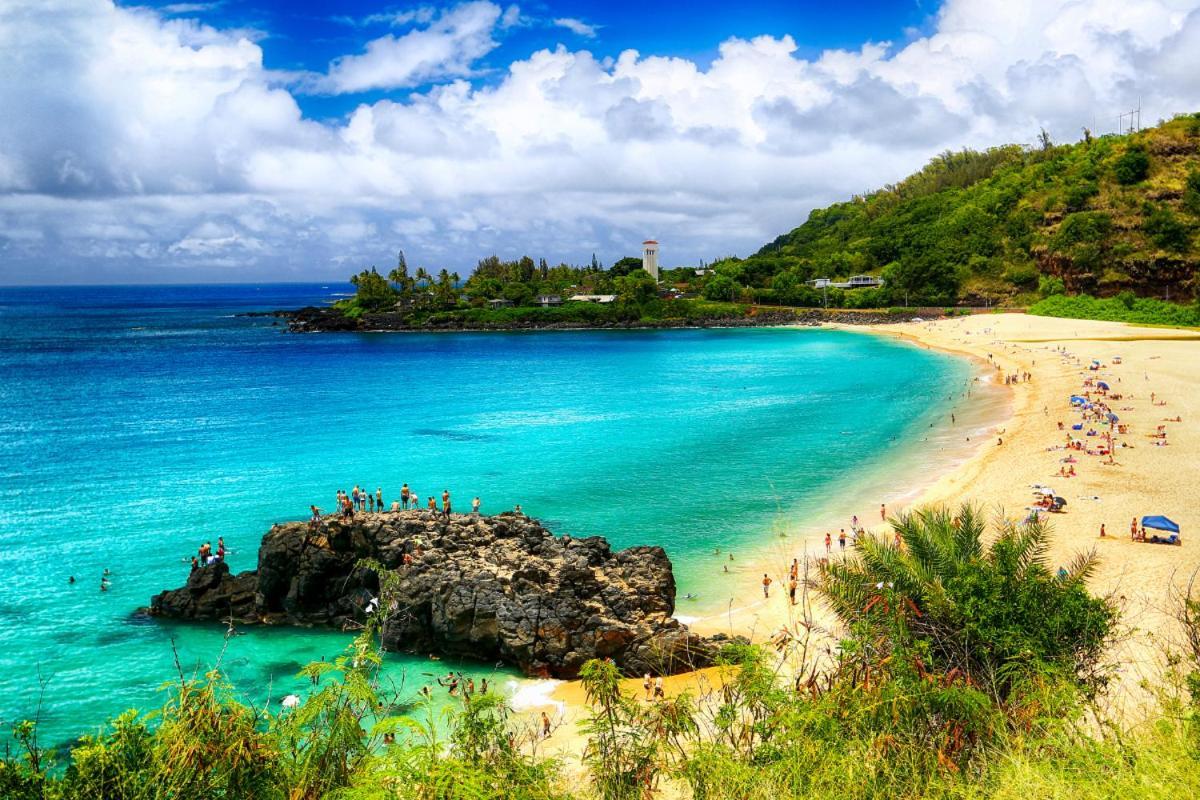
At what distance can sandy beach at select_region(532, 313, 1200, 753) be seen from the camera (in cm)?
1912

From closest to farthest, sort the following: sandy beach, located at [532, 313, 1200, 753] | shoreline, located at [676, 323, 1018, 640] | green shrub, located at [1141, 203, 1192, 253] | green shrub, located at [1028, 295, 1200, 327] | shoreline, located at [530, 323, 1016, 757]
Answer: shoreline, located at [530, 323, 1016, 757], sandy beach, located at [532, 313, 1200, 753], shoreline, located at [676, 323, 1018, 640], green shrub, located at [1028, 295, 1200, 327], green shrub, located at [1141, 203, 1192, 253]

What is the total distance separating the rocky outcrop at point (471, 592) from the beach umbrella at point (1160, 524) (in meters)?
16.8

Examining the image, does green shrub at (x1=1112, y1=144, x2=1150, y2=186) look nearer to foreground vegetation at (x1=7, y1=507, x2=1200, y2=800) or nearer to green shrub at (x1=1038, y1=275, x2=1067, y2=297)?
green shrub at (x1=1038, y1=275, x2=1067, y2=297)

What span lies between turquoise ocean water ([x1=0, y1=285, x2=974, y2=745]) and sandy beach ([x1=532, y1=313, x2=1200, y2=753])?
238 centimetres

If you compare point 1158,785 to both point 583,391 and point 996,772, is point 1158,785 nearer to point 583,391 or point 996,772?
point 996,772

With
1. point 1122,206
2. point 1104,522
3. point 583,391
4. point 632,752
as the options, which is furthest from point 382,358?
point 1122,206

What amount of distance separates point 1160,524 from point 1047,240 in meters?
117

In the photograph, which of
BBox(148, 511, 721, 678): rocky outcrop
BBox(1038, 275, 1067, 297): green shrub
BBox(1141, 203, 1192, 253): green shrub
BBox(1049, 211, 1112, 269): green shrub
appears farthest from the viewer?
BBox(1038, 275, 1067, 297): green shrub

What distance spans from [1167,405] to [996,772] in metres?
50.3

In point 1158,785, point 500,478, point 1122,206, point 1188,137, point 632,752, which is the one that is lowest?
point 500,478

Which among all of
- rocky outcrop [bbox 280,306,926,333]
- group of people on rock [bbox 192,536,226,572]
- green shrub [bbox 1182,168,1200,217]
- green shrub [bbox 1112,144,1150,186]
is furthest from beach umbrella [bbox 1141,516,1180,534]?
green shrub [bbox 1112,144,1150,186]

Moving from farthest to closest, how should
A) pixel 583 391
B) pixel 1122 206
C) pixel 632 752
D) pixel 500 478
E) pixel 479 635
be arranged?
pixel 1122 206, pixel 583 391, pixel 500 478, pixel 479 635, pixel 632 752

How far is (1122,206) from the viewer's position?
118188mm

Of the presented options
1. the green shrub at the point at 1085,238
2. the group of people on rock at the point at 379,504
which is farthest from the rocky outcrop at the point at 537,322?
the group of people on rock at the point at 379,504
